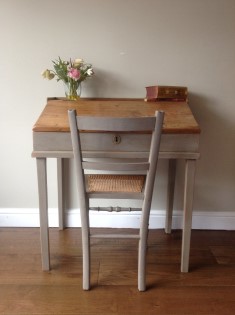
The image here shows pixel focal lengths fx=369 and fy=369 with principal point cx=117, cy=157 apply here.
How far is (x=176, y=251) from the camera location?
7.43ft

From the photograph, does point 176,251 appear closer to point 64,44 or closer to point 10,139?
point 10,139

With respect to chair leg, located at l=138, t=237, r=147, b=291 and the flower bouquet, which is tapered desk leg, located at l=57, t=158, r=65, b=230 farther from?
chair leg, located at l=138, t=237, r=147, b=291

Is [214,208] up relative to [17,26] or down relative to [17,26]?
down

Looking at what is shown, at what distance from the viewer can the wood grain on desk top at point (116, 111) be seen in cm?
171

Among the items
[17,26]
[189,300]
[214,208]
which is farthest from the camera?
[214,208]

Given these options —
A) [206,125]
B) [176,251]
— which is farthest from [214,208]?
[206,125]

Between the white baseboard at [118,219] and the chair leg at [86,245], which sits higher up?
the chair leg at [86,245]

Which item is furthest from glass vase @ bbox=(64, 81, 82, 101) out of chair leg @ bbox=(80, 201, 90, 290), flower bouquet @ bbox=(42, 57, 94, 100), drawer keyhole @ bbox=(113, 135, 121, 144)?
chair leg @ bbox=(80, 201, 90, 290)

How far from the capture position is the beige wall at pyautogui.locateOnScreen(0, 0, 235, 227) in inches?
82.1

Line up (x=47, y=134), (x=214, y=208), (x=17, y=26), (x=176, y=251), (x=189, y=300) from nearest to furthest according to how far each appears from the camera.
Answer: (x=47, y=134)
(x=189, y=300)
(x=17, y=26)
(x=176, y=251)
(x=214, y=208)

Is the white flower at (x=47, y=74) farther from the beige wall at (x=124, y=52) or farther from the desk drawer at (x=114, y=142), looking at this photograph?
the desk drawer at (x=114, y=142)

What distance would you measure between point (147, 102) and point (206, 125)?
1.42 feet

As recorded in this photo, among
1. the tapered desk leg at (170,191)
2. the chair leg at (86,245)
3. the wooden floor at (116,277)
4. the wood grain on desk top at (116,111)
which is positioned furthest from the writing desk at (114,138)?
the tapered desk leg at (170,191)

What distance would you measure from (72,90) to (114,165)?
0.65 metres
